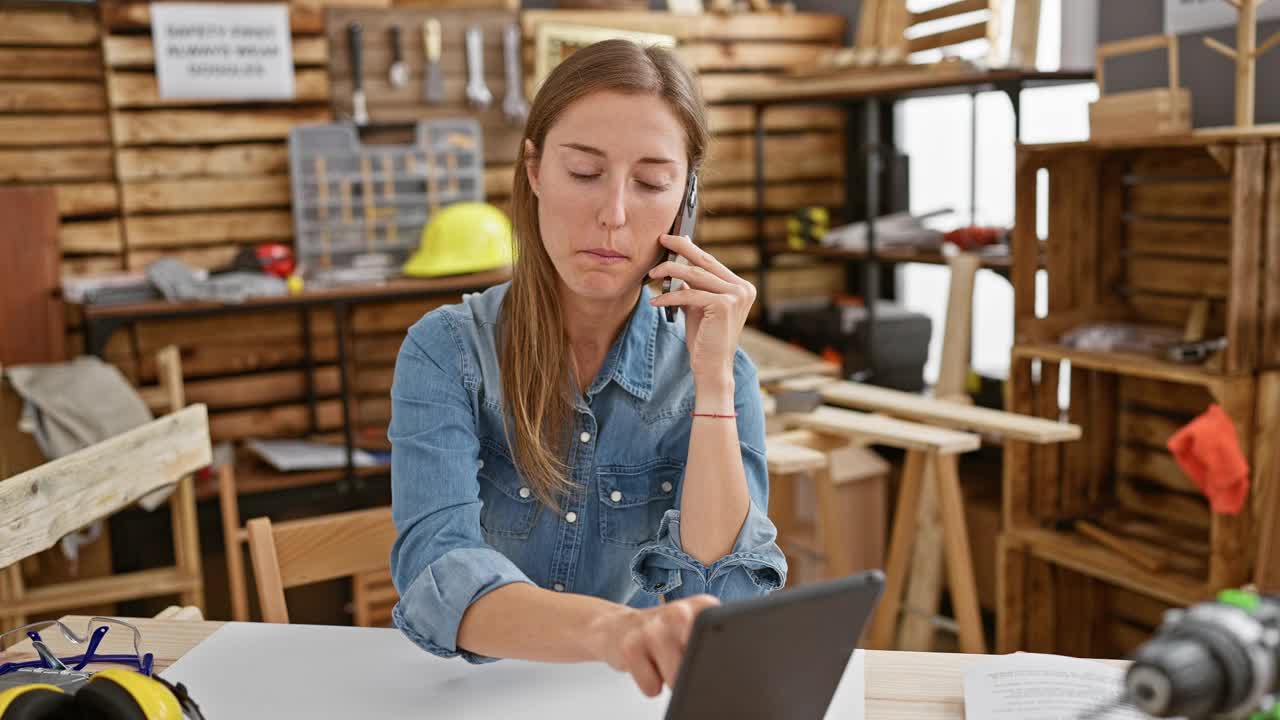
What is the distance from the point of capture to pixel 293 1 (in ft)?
14.0

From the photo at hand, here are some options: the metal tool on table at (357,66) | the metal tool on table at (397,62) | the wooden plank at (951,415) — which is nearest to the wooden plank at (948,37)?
the wooden plank at (951,415)

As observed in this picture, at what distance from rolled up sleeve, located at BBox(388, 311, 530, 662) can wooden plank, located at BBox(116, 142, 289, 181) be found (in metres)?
2.98

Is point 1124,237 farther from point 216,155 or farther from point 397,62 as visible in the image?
point 216,155

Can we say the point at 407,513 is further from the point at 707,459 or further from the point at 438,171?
the point at 438,171

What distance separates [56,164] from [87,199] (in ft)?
0.50

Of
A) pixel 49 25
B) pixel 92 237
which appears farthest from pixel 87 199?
pixel 49 25

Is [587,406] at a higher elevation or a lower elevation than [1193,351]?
higher

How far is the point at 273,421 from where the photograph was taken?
4.48m

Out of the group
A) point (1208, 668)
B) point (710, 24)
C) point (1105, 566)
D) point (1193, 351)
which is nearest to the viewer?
point (1208, 668)

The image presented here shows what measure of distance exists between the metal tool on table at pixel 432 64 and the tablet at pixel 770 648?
378 centimetres

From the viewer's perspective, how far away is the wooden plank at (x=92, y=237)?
4.16m

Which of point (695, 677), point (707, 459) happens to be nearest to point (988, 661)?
point (707, 459)

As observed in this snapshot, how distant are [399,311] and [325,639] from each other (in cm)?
315

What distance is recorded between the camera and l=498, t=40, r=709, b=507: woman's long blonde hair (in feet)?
5.10
